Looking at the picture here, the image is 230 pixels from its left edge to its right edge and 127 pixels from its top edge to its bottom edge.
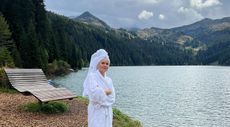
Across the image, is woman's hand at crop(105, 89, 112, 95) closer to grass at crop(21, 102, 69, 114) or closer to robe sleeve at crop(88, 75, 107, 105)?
robe sleeve at crop(88, 75, 107, 105)

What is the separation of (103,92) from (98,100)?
0.60 ft

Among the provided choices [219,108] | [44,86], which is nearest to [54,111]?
[44,86]

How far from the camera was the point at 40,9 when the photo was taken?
82.3m

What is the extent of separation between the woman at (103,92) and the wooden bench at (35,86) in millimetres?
8271

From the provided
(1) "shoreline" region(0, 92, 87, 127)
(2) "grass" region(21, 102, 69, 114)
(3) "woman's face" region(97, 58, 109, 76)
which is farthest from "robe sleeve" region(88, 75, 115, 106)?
(2) "grass" region(21, 102, 69, 114)

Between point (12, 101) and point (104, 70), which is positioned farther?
point (12, 101)

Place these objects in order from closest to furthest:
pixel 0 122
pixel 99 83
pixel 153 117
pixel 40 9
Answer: pixel 99 83 → pixel 0 122 → pixel 153 117 → pixel 40 9

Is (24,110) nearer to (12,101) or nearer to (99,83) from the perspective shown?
(12,101)

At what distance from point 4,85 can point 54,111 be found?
7.67m

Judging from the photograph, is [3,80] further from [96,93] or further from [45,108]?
[96,93]

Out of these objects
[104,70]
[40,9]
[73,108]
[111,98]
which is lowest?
[73,108]

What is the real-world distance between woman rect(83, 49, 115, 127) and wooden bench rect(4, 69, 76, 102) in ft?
27.1

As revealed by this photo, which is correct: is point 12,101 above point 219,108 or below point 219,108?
above

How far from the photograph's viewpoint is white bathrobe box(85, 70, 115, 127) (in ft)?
24.6
